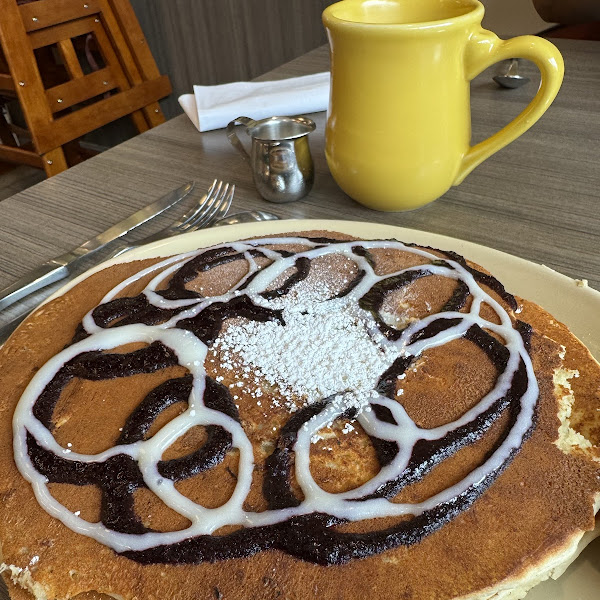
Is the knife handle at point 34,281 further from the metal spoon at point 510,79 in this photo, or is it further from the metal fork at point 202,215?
the metal spoon at point 510,79

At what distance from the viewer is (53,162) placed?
7.86 feet

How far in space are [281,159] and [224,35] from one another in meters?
2.36

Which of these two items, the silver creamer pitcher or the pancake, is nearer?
the pancake

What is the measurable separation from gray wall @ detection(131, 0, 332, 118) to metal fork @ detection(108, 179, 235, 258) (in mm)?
1925

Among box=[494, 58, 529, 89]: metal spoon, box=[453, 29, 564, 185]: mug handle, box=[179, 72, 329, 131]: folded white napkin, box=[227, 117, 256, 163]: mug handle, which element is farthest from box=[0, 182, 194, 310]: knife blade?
box=[494, 58, 529, 89]: metal spoon

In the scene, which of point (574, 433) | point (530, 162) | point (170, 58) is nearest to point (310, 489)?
point (574, 433)

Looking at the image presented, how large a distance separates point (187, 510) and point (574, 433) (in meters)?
0.47

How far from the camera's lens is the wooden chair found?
224 cm

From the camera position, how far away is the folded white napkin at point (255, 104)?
1.64 meters

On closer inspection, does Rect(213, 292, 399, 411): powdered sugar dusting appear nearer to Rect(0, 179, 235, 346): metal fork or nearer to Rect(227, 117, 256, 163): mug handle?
Rect(0, 179, 235, 346): metal fork

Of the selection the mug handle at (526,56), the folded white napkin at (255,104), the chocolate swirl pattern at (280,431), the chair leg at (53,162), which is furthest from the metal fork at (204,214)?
the chair leg at (53,162)

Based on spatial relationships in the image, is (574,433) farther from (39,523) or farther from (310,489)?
(39,523)

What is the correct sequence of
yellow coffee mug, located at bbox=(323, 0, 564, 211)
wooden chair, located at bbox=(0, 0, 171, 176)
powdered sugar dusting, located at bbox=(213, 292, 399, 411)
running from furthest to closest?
wooden chair, located at bbox=(0, 0, 171, 176), yellow coffee mug, located at bbox=(323, 0, 564, 211), powdered sugar dusting, located at bbox=(213, 292, 399, 411)

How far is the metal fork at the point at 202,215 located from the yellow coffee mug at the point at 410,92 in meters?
0.26
